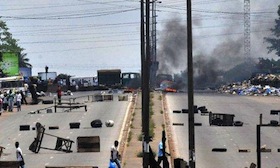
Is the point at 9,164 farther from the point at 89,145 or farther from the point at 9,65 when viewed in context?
the point at 9,65

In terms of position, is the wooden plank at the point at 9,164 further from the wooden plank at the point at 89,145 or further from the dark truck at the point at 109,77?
the dark truck at the point at 109,77

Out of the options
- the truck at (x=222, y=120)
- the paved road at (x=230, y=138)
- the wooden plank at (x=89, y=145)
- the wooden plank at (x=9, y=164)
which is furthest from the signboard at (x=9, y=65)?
the wooden plank at (x=9, y=164)

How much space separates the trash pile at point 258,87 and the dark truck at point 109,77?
16.5m

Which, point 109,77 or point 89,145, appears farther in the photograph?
point 109,77

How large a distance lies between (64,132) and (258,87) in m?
67.4

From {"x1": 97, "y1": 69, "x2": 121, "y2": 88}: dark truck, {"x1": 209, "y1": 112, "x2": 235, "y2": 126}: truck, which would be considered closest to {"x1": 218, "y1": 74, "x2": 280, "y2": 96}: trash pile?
{"x1": 97, "y1": 69, "x2": 121, "y2": 88}: dark truck

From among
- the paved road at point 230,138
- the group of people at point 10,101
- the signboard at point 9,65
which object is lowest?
the paved road at point 230,138

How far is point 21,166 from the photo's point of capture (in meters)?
36.7

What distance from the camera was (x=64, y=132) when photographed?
187ft

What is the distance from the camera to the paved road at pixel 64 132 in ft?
140

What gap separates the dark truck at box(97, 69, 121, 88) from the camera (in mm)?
128250

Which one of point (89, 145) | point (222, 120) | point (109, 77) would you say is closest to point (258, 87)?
point (109, 77)

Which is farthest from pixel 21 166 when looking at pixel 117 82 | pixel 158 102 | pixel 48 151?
pixel 117 82

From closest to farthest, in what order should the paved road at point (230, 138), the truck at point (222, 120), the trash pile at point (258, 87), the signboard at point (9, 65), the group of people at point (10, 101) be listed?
the paved road at point (230, 138)
the truck at point (222, 120)
the group of people at point (10, 101)
the trash pile at point (258, 87)
the signboard at point (9, 65)
